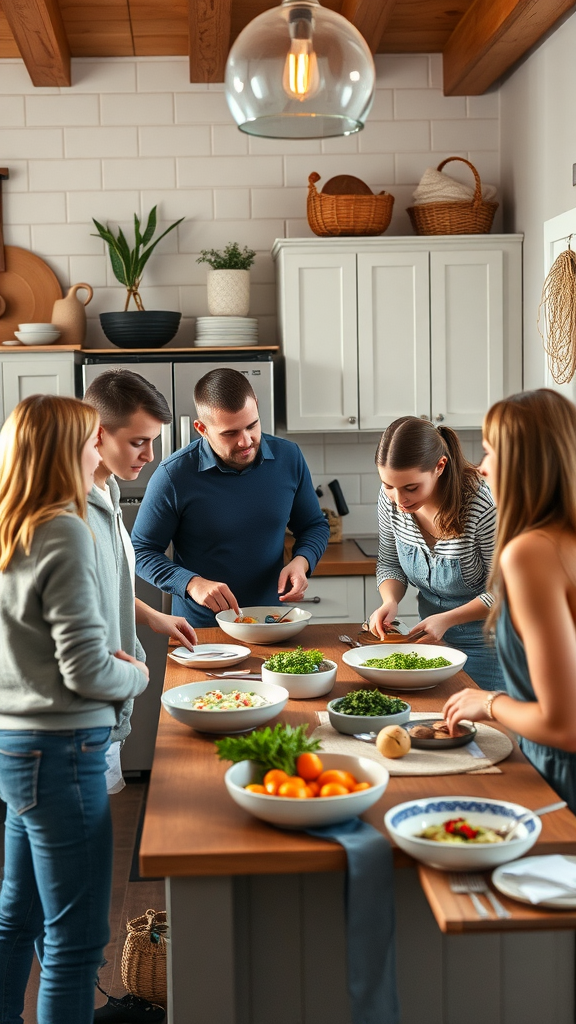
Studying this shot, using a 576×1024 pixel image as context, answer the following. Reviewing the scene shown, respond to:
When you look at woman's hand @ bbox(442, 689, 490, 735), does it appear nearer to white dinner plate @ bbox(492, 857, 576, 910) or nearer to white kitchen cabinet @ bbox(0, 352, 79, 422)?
→ white dinner plate @ bbox(492, 857, 576, 910)

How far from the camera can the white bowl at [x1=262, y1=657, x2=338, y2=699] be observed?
6.87 ft

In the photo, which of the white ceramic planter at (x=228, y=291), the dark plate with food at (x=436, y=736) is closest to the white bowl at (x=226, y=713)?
the dark plate with food at (x=436, y=736)

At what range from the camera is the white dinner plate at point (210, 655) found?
2.37 meters

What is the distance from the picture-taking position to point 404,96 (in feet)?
15.0

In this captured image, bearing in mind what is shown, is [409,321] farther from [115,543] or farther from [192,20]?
[115,543]

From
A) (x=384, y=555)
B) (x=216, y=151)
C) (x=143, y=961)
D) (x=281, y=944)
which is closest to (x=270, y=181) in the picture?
(x=216, y=151)

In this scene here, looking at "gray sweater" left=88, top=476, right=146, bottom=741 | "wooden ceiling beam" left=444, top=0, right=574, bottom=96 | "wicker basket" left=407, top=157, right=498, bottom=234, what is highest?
"wooden ceiling beam" left=444, top=0, right=574, bottom=96

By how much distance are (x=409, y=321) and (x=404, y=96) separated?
3.77 ft

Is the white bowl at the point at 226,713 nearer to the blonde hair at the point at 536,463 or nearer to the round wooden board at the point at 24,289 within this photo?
the blonde hair at the point at 536,463

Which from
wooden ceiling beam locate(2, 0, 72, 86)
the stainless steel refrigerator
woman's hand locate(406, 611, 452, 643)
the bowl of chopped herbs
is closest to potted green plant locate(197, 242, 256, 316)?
the stainless steel refrigerator

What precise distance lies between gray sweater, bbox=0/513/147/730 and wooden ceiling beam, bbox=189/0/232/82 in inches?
105

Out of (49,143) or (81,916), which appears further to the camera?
(49,143)

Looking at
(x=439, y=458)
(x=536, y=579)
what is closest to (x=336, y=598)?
(x=439, y=458)

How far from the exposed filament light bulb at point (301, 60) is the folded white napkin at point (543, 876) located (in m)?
1.30
